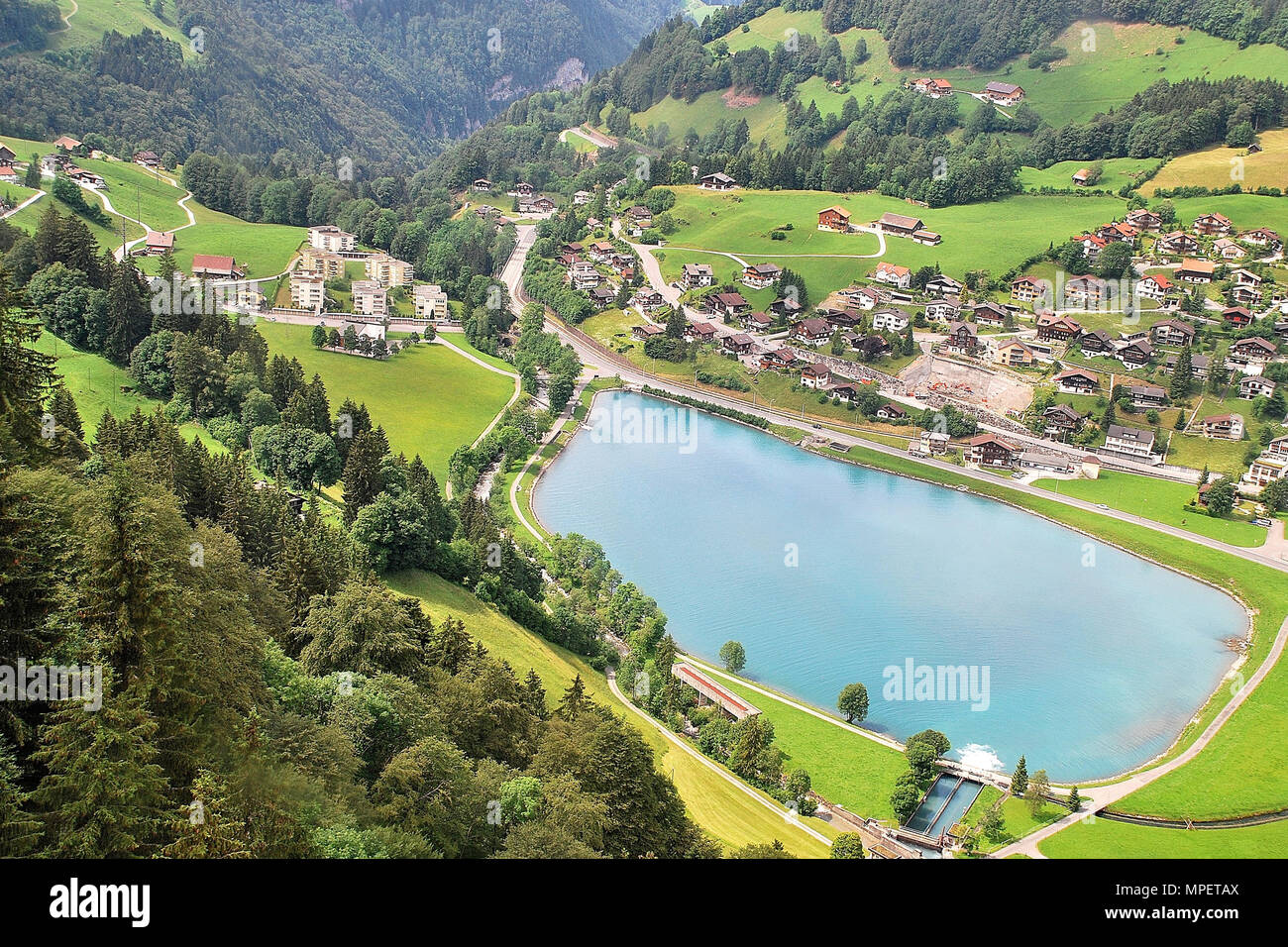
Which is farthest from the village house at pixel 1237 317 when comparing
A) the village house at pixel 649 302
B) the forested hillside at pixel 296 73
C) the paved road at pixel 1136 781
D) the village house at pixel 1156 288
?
the forested hillside at pixel 296 73

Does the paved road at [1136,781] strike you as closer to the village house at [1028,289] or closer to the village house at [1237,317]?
the village house at [1237,317]

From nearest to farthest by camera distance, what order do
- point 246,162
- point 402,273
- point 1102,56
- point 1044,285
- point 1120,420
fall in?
point 1120,420
point 1044,285
point 402,273
point 246,162
point 1102,56

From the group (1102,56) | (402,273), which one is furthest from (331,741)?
(1102,56)

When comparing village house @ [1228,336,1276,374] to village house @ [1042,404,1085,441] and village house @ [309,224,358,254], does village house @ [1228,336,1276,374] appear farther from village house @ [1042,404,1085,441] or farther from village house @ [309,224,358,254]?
village house @ [309,224,358,254]

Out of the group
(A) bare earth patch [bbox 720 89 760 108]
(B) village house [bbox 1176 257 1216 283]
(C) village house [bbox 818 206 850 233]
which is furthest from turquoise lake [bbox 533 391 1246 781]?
(A) bare earth patch [bbox 720 89 760 108]

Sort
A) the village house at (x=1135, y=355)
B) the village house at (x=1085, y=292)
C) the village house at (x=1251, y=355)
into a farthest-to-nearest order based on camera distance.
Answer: the village house at (x=1085, y=292) < the village house at (x=1135, y=355) < the village house at (x=1251, y=355)

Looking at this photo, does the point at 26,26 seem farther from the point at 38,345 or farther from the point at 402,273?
the point at 38,345
